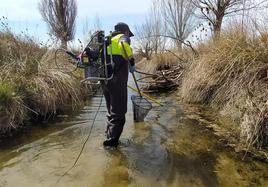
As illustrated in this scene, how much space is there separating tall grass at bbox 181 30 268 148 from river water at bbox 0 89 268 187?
547mm

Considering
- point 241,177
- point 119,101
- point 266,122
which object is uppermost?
point 119,101

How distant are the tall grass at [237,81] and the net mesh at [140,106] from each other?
1472mm

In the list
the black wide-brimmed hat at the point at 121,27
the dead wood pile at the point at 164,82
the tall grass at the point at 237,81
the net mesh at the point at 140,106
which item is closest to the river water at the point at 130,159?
the net mesh at the point at 140,106

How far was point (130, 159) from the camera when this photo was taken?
5055 mm

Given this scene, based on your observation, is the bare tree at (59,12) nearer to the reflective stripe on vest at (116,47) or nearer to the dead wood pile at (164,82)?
the dead wood pile at (164,82)

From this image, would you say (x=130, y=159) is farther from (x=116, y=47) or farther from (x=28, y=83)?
(x=28, y=83)

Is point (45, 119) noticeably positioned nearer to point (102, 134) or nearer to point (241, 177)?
point (102, 134)

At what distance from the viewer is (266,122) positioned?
16.3 feet

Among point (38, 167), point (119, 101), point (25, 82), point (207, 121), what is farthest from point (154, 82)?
point (38, 167)

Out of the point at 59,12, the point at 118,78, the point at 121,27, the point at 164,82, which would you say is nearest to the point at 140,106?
the point at 118,78

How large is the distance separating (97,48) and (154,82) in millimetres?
5906

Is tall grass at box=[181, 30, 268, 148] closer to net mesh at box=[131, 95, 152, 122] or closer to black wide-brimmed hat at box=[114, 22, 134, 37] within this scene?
net mesh at box=[131, 95, 152, 122]

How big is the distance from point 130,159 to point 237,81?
8.99ft

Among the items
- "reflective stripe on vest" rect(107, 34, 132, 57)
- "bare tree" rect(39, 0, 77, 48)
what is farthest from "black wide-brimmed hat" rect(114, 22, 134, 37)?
"bare tree" rect(39, 0, 77, 48)
